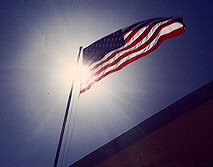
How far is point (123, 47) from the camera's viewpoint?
3906 mm

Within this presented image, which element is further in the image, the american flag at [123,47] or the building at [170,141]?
the building at [170,141]

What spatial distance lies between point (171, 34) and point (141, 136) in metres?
3.40

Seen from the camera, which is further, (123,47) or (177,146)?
(177,146)

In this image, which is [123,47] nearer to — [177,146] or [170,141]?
[170,141]

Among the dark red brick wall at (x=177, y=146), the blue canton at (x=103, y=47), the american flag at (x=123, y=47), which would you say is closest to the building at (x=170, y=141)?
the dark red brick wall at (x=177, y=146)

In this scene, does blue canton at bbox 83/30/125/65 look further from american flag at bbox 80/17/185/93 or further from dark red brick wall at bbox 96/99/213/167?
dark red brick wall at bbox 96/99/213/167

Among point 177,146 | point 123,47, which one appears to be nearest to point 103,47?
point 123,47

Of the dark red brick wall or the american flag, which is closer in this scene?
the american flag

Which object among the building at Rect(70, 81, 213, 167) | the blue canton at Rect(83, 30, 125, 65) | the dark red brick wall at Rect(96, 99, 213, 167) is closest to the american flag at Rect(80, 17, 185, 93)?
the blue canton at Rect(83, 30, 125, 65)

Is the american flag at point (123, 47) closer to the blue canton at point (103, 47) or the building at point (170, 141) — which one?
the blue canton at point (103, 47)

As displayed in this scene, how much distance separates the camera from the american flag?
3.78 metres

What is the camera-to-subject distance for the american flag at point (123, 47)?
3777 mm

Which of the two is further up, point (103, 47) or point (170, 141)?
point (103, 47)

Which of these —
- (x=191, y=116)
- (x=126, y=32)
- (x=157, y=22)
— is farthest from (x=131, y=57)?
(x=191, y=116)
